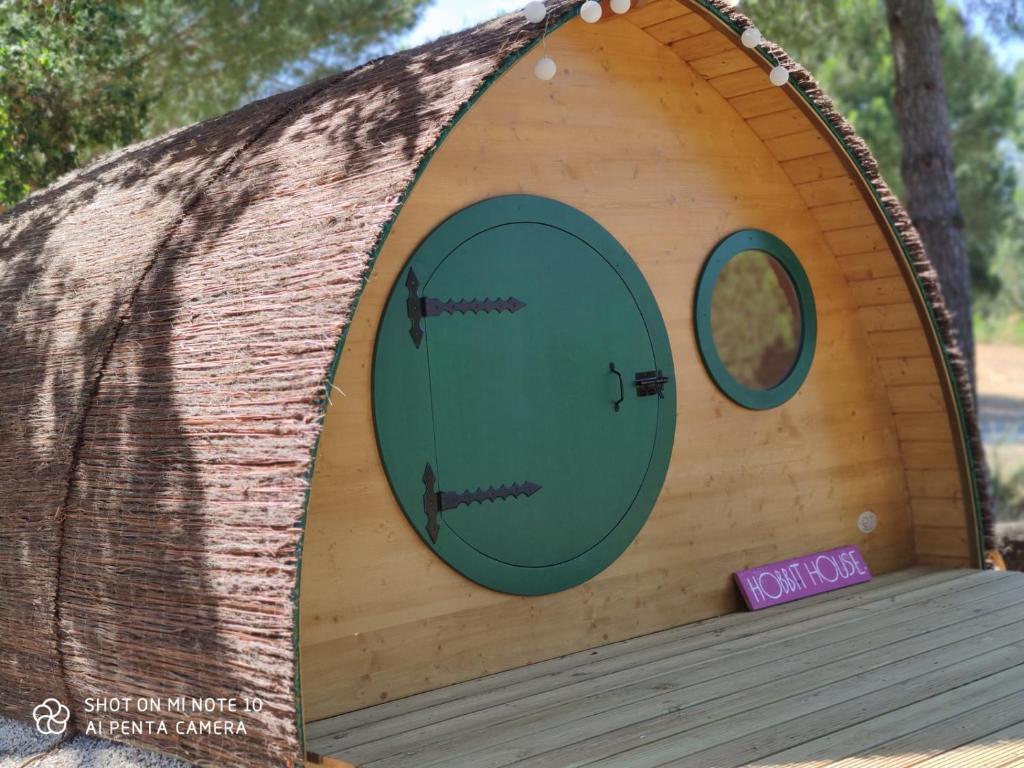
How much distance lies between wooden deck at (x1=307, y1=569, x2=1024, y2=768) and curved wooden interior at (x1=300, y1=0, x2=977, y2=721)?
7.6 inches

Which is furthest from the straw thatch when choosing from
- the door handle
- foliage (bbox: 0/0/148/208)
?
foliage (bbox: 0/0/148/208)

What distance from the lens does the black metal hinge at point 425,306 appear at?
4715 mm

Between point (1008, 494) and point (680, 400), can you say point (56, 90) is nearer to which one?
point (680, 400)

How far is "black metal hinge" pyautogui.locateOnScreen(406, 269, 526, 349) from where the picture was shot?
186 inches

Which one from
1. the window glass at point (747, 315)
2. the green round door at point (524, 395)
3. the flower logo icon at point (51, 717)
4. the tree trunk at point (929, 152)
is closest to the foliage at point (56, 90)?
the green round door at point (524, 395)

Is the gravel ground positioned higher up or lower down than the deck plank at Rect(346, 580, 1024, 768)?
higher up

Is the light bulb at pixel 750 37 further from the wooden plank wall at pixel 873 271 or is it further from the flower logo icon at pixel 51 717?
the flower logo icon at pixel 51 717

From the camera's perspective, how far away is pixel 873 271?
6340 millimetres

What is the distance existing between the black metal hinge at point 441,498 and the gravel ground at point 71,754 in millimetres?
1293

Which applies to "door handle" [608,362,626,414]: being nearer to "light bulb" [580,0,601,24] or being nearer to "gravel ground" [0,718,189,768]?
"light bulb" [580,0,601,24]

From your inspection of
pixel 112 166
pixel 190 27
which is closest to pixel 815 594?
pixel 112 166

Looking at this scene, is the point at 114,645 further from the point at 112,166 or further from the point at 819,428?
the point at 819,428

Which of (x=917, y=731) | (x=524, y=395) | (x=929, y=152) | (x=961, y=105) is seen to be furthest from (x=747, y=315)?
(x=917, y=731)

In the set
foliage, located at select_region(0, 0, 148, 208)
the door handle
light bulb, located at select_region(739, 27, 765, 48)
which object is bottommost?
the door handle
